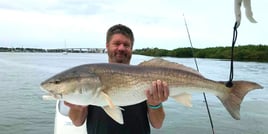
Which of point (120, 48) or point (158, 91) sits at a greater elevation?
point (120, 48)

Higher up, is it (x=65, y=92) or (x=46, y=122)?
(x=65, y=92)

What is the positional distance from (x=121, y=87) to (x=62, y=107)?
2725mm

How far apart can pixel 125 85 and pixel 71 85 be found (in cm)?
41

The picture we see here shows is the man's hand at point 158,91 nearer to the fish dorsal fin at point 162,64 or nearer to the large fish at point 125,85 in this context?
the large fish at point 125,85

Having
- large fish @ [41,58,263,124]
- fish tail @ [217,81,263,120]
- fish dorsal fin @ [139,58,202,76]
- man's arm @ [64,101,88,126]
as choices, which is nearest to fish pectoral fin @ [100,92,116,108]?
large fish @ [41,58,263,124]

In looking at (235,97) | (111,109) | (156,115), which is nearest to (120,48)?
(156,115)

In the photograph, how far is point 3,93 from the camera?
1964 cm

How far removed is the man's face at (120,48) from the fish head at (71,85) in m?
0.78

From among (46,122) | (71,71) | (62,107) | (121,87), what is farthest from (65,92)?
Answer: (46,122)

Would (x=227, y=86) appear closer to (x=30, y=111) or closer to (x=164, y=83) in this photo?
(x=164, y=83)

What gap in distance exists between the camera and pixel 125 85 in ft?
9.32

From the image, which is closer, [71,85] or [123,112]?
[71,85]

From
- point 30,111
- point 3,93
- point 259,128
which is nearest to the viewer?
point 259,128

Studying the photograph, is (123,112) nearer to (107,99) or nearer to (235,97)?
(107,99)
